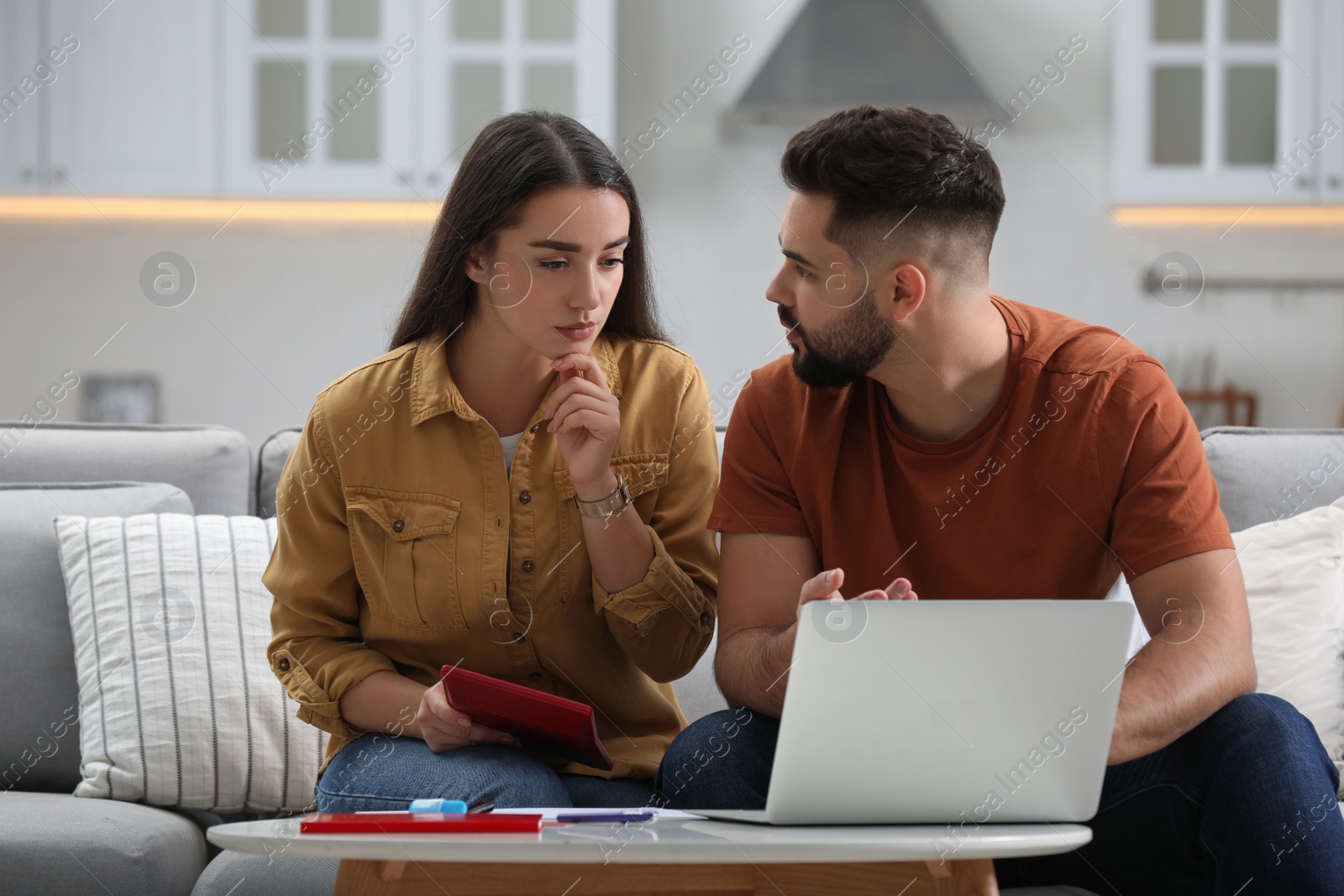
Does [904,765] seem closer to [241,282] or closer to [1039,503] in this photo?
[1039,503]

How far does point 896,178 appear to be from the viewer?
134 cm

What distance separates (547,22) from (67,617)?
6.10 ft

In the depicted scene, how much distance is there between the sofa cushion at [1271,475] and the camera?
68.4 inches

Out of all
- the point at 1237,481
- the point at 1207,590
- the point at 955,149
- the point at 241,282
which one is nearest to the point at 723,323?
the point at 241,282

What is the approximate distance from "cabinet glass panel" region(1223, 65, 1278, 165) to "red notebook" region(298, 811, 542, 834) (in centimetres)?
283

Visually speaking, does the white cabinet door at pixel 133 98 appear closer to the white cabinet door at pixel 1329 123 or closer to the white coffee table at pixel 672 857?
the white coffee table at pixel 672 857

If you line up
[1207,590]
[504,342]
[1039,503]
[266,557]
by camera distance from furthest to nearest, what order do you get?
1. [266,557]
2. [504,342]
3. [1039,503]
4. [1207,590]

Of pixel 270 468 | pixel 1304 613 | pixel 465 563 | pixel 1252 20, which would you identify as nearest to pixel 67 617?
pixel 270 468

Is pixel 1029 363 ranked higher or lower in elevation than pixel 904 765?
higher

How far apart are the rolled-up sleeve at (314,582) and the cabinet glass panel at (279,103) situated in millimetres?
1768

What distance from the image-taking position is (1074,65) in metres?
3.19

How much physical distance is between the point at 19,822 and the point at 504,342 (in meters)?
0.79

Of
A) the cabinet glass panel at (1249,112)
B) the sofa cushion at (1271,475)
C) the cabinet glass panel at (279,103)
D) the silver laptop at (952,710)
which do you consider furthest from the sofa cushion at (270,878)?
the cabinet glass panel at (1249,112)

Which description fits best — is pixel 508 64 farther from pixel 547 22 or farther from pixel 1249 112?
pixel 1249 112
